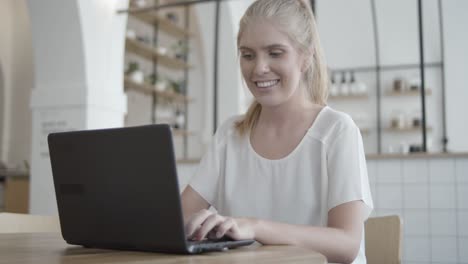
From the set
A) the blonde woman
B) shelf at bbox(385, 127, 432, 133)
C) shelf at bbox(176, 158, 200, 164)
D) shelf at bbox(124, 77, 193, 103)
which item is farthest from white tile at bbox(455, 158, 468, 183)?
shelf at bbox(385, 127, 432, 133)

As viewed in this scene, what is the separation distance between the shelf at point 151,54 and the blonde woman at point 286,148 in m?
4.89

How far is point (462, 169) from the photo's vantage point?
347 centimetres

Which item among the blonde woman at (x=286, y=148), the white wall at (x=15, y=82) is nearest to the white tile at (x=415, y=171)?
the blonde woman at (x=286, y=148)

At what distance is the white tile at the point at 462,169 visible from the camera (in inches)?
136

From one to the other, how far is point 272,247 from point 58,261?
14.4 inches

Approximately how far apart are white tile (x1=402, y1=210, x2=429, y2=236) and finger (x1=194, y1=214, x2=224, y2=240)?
282 cm

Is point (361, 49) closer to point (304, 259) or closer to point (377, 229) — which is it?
point (377, 229)

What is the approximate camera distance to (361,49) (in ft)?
25.7

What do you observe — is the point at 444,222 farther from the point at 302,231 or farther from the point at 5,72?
the point at 5,72

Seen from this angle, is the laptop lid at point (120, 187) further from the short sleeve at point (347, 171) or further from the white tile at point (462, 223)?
the white tile at point (462, 223)

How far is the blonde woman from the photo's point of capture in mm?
1270

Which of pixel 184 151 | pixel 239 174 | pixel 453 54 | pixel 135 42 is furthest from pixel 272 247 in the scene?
pixel 453 54

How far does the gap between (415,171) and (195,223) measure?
9.53 feet

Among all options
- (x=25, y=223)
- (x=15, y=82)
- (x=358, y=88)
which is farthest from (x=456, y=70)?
(x=25, y=223)
